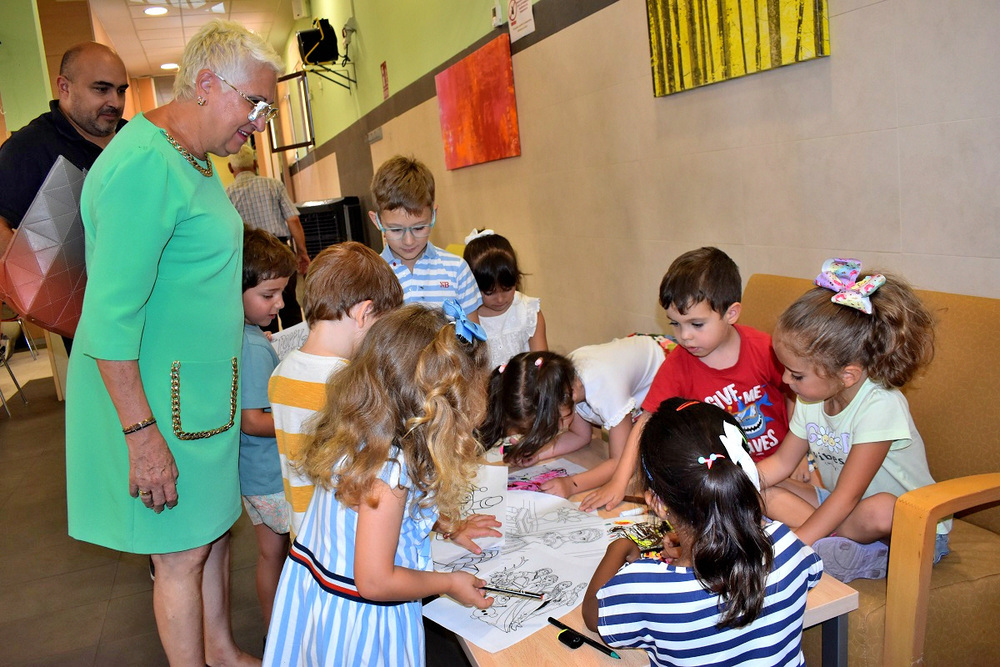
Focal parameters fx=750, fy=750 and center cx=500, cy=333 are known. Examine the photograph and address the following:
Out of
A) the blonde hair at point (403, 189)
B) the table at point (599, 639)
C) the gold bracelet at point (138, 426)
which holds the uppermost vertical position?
the blonde hair at point (403, 189)

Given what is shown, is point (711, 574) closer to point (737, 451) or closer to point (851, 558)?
point (737, 451)

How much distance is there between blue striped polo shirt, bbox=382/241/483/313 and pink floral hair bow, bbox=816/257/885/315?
1178 mm

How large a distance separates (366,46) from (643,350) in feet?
20.4

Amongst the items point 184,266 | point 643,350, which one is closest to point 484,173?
point 643,350

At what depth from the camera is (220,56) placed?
61.0 inches

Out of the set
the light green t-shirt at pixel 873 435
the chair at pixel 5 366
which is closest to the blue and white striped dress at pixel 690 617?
the light green t-shirt at pixel 873 435

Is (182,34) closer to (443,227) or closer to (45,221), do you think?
(443,227)

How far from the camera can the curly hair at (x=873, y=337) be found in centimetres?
155

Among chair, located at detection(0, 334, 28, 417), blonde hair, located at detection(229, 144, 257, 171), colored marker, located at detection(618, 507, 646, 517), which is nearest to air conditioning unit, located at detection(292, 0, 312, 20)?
blonde hair, located at detection(229, 144, 257, 171)

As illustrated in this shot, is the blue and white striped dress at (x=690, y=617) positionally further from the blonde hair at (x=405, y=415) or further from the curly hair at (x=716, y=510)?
the blonde hair at (x=405, y=415)

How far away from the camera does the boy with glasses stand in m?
2.36

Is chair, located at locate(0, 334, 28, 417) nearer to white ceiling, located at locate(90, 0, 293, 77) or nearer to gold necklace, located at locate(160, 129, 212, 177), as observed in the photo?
white ceiling, located at locate(90, 0, 293, 77)

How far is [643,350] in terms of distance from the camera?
238 centimetres

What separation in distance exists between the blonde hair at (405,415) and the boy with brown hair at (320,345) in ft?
1.06
